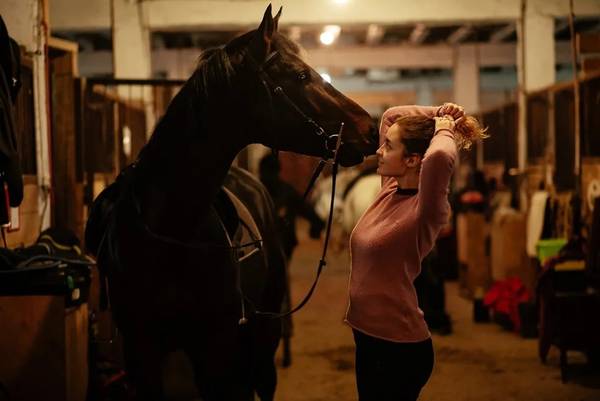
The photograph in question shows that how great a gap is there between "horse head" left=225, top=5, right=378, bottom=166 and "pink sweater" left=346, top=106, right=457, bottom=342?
0.29 metres

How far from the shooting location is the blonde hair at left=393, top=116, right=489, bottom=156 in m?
2.59

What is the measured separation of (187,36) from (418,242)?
12.9 meters

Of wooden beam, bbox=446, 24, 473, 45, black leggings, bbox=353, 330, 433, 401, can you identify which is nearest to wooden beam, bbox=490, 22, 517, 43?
wooden beam, bbox=446, 24, 473, 45

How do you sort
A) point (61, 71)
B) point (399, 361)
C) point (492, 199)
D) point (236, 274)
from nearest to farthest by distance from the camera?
point (399, 361) → point (236, 274) → point (61, 71) → point (492, 199)

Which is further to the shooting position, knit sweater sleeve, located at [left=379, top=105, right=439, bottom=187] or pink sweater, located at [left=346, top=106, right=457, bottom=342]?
knit sweater sleeve, located at [left=379, top=105, right=439, bottom=187]

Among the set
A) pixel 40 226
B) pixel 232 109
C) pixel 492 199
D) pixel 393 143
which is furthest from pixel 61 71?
pixel 492 199

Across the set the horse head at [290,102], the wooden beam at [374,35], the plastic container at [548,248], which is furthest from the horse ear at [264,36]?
the wooden beam at [374,35]

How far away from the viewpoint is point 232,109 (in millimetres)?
2850

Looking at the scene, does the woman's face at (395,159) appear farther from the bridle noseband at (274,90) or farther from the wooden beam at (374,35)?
the wooden beam at (374,35)

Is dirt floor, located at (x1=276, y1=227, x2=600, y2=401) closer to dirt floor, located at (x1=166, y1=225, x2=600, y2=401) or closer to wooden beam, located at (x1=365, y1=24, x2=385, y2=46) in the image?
dirt floor, located at (x1=166, y1=225, x2=600, y2=401)

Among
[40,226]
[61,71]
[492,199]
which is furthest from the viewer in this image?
[492,199]

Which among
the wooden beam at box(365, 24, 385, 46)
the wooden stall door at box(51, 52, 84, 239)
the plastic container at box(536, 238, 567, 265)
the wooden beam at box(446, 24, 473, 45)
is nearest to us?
the wooden stall door at box(51, 52, 84, 239)

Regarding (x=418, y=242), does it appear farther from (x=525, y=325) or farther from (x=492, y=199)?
(x=492, y=199)

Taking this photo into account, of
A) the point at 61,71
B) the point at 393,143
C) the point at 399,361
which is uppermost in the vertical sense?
the point at 61,71
